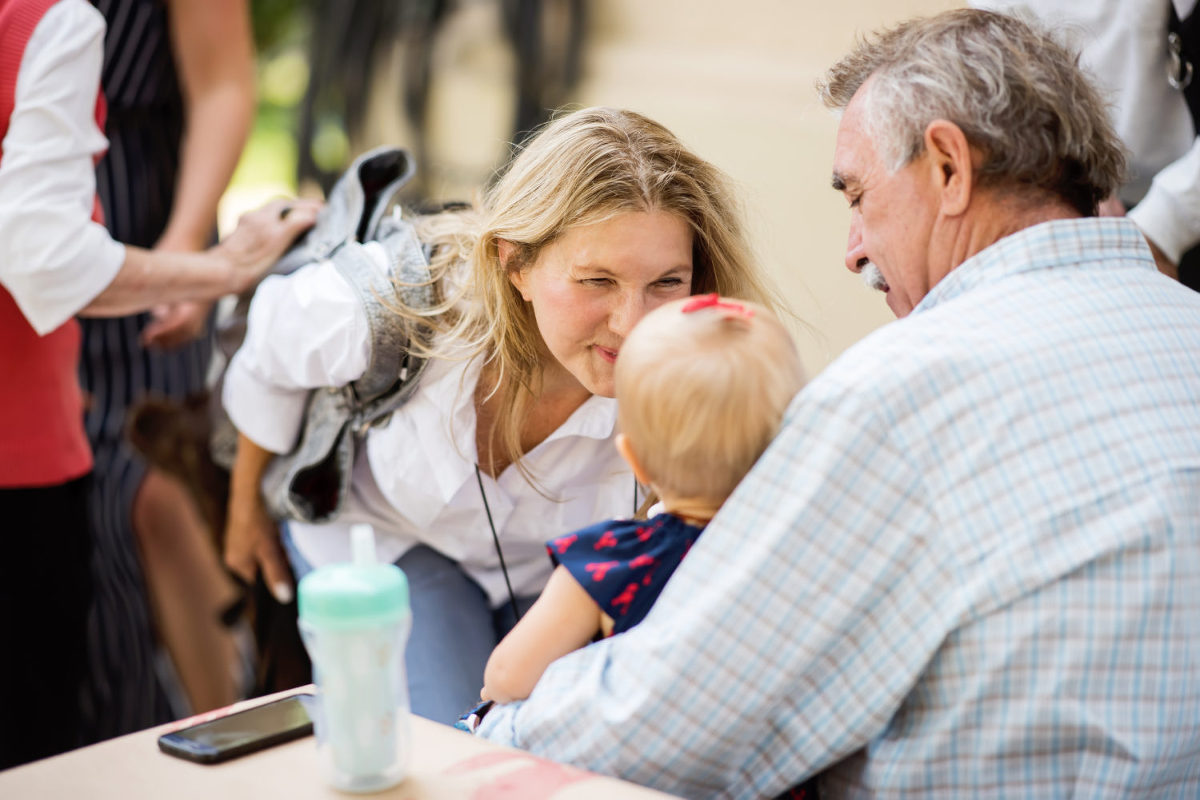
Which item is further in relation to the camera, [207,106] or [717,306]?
[207,106]

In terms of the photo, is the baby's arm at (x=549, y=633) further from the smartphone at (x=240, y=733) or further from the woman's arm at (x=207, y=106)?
the woman's arm at (x=207, y=106)

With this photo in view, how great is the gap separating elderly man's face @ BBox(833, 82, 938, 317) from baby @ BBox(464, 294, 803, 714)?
8.9 inches

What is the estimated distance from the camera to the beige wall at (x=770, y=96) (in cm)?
280

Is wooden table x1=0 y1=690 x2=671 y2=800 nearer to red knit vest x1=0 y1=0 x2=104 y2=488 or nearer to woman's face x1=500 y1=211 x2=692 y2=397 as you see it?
woman's face x1=500 y1=211 x2=692 y2=397

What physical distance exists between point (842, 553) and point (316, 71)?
3747 millimetres

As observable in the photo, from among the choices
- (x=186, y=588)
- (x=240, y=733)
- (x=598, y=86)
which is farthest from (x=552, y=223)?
(x=598, y=86)

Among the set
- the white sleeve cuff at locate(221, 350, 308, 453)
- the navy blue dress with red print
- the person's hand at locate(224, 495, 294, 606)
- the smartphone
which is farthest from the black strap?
the person's hand at locate(224, 495, 294, 606)

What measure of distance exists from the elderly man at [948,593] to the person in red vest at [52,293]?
117 cm

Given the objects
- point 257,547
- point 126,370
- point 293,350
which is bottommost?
point 257,547

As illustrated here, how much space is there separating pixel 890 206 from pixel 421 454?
86 cm

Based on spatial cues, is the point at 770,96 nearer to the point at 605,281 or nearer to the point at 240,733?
the point at 605,281

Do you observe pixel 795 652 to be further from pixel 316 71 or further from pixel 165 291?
pixel 316 71

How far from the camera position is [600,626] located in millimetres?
1200

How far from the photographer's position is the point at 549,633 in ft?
3.85
